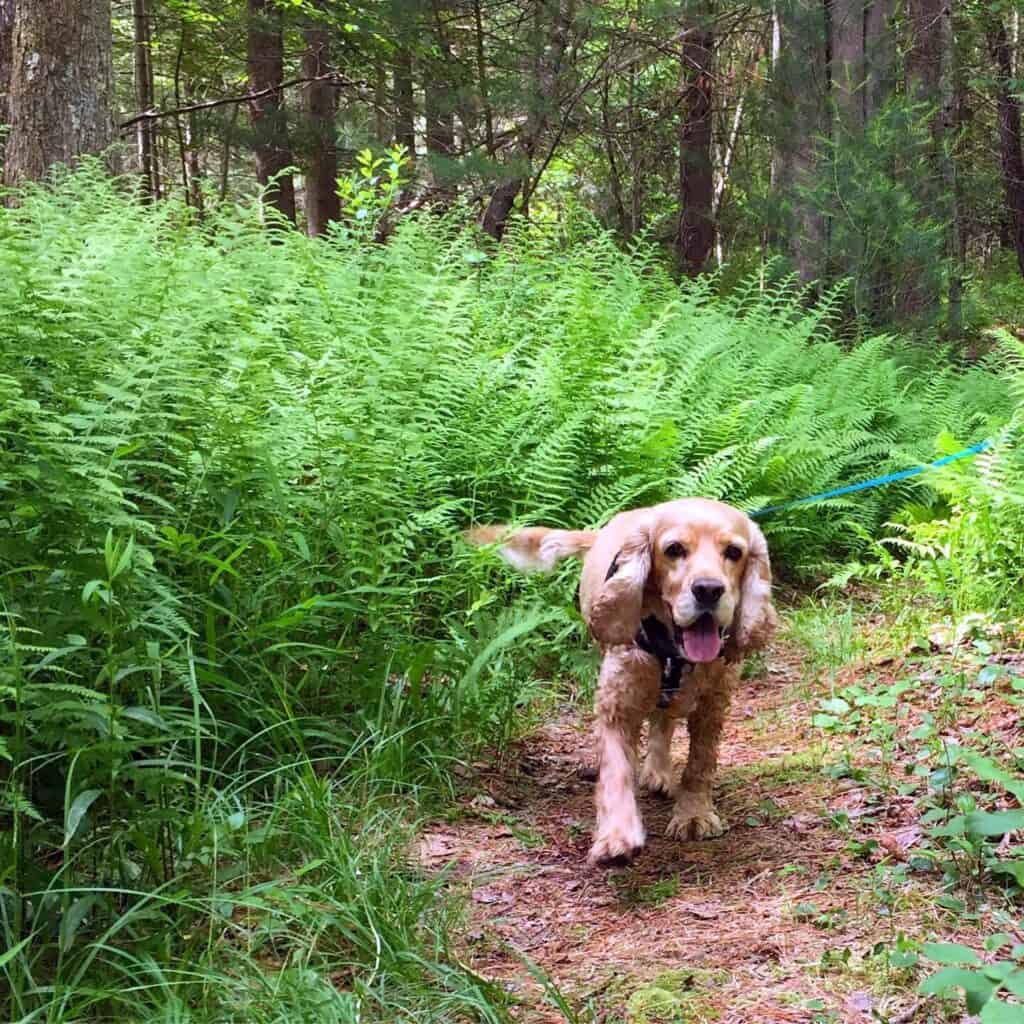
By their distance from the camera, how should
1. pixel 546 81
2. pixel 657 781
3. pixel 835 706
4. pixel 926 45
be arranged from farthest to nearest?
pixel 926 45
pixel 546 81
pixel 835 706
pixel 657 781

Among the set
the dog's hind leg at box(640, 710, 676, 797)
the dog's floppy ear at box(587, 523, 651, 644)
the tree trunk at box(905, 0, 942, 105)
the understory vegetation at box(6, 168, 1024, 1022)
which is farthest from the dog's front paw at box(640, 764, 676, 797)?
the tree trunk at box(905, 0, 942, 105)

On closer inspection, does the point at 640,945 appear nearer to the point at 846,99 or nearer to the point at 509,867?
the point at 509,867

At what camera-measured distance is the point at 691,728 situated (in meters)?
Result: 3.58

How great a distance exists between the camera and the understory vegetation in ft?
7.71

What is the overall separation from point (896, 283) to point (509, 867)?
29.6 feet

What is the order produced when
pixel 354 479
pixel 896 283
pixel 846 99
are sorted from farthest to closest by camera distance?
pixel 846 99 → pixel 896 283 → pixel 354 479

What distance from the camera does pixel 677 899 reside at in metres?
3.00

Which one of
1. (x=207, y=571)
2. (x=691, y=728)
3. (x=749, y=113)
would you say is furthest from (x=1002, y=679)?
(x=749, y=113)

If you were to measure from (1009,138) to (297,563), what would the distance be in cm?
2120

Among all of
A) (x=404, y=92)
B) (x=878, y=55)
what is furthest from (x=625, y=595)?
(x=404, y=92)

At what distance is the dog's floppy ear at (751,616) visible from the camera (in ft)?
11.1

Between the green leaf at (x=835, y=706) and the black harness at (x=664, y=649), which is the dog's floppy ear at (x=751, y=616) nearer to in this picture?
the black harness at (x=664, y=649)

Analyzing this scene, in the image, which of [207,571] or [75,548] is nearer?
[75,548]

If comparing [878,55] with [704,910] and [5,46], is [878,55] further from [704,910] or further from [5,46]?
[704,910]
